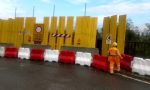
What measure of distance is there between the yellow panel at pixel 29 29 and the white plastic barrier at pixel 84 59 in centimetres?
1220

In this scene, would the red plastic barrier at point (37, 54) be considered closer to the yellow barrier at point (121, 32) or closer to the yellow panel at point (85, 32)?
the yellow barrier at point (121, 32)

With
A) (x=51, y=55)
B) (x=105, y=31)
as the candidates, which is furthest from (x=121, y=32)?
(x=51, y=55)

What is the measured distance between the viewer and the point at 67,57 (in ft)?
79.7

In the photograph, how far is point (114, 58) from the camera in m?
18.7

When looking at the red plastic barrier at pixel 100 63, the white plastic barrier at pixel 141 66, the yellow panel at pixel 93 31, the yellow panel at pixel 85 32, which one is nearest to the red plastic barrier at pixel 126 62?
the white plastic barrier at pixel 141 66

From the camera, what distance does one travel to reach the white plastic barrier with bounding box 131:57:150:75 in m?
17.2

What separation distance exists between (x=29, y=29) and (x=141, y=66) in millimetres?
19234

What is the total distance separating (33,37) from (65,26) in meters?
3.85

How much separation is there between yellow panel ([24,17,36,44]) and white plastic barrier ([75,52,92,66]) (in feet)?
40.0

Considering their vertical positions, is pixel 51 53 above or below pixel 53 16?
below

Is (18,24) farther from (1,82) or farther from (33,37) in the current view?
(1,82)

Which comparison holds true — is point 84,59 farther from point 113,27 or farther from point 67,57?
point 113,27

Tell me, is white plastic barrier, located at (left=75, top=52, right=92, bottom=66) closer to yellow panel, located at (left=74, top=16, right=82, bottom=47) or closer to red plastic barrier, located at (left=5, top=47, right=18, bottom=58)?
red plastic barrier, located at (left=5, top=47, right=18, bottom=58)

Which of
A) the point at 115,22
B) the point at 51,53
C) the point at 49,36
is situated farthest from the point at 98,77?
the point at 49,36
